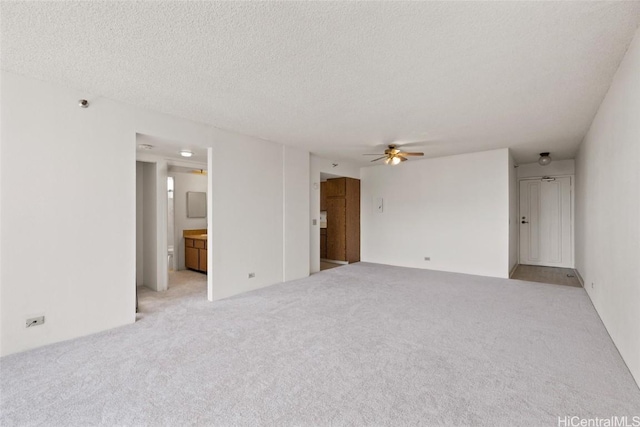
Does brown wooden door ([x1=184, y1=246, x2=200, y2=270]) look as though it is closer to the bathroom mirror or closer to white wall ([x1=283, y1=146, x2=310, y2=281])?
the bathroom mirror

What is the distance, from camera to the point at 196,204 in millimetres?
6898

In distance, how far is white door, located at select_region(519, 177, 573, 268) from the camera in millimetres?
6898

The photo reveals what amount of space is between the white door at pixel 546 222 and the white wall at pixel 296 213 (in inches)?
219

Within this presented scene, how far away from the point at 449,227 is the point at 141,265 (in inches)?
242

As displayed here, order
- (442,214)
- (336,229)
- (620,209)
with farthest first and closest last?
(336,229) < (442,214) < (620,209)

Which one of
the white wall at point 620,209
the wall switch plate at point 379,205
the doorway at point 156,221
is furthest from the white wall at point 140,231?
the white wall at point 620,209

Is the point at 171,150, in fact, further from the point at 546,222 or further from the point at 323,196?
the point at 546,222

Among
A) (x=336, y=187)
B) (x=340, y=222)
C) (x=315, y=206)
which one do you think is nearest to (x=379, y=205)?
(x=340, y=222)

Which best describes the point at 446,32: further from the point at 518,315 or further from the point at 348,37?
the point at 518,315

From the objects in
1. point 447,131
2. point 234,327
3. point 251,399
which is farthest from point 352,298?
point 447,131

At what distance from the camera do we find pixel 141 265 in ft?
16.8

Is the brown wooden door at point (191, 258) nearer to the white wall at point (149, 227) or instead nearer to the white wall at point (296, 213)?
the white wall at point (149, 227)

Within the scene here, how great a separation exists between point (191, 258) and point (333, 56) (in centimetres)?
545

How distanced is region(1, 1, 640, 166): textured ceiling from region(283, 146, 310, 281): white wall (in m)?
1.69
